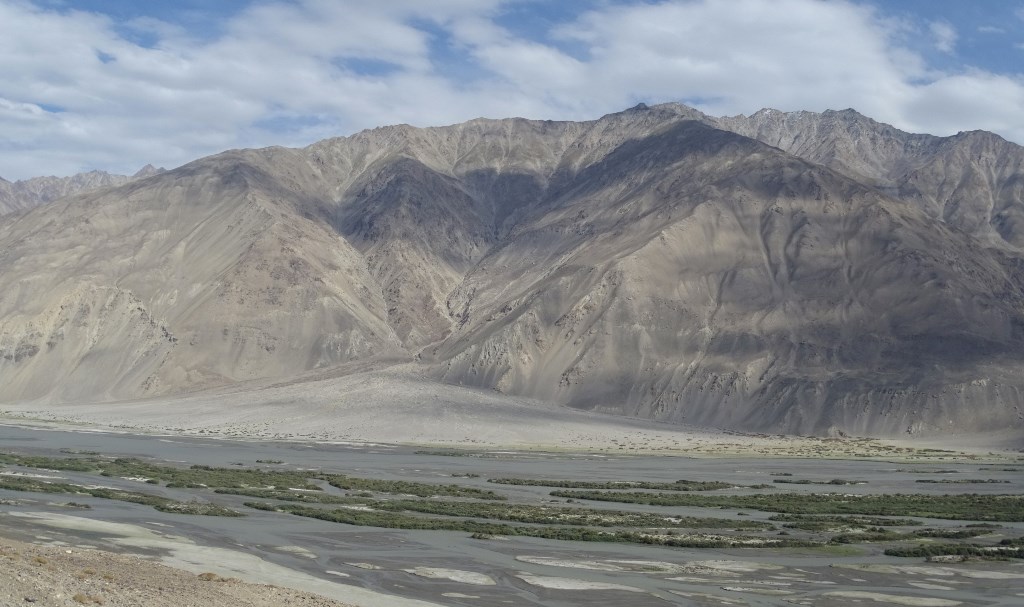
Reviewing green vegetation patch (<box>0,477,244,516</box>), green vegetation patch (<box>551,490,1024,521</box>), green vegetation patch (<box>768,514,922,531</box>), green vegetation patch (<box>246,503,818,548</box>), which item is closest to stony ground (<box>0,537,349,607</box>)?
green vegetation patch (<box>246,503,818,548</box>)

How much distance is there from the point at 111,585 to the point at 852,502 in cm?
5427

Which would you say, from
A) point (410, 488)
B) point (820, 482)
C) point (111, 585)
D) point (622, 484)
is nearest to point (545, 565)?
point (111, 585)

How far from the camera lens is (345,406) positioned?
166 meters

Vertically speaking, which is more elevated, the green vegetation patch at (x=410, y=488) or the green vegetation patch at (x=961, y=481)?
the green vegetation patch at (x=961, y=481)

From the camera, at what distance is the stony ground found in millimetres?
27297

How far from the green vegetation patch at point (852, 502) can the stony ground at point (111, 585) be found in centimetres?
3961

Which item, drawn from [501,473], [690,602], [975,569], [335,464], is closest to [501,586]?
[690,602]

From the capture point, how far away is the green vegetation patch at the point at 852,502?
65812mm

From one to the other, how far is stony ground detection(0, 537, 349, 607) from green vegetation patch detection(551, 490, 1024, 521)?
39.6 metres

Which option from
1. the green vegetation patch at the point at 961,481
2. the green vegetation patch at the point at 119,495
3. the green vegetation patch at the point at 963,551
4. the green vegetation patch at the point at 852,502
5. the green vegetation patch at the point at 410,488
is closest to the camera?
the green vegetation patch at the point at 963,551

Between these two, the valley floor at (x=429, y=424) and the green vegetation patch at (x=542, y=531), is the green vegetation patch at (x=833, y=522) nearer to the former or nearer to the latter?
the green vegetation patch at (x=542, y=531)

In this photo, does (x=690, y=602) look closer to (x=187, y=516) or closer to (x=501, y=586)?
(x=501, y=586)

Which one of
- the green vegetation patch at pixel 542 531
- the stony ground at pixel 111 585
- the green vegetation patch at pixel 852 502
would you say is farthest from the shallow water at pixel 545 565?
the stony ground at pixel 111 585

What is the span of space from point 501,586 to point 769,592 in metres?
9.42
